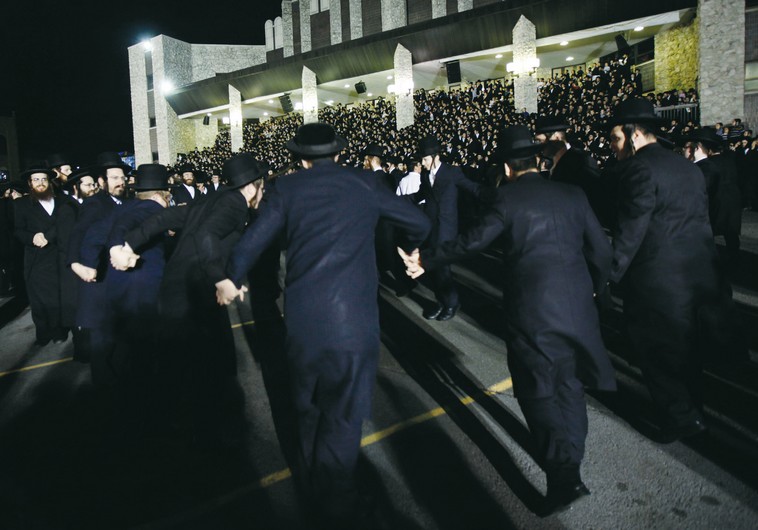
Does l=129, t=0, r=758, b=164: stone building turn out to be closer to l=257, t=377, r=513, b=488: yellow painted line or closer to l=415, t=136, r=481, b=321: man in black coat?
l=415, t=136, r=481, b=321: man in black coat

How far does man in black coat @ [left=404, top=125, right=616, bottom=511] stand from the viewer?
8.91 ft

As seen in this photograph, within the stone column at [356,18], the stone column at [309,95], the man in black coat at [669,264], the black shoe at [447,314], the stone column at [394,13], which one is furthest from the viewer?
the stone column at [356,18]

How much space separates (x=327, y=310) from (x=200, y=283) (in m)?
1.41

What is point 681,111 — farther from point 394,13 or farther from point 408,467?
point 394,13

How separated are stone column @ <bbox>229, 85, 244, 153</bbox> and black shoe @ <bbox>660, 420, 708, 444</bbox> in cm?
3270

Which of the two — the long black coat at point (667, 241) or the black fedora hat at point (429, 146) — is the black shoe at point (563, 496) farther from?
the black fedora hat at point (429, 146)

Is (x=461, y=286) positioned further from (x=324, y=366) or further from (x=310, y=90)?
(x=310, y=90)

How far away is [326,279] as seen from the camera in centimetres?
248

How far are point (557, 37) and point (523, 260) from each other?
22.6m

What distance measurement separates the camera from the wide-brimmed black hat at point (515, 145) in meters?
2.95

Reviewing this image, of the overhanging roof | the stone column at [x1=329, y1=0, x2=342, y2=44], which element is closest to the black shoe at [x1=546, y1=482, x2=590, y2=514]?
the overhanging roof

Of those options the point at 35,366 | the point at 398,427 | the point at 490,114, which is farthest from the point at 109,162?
the point at 490,114

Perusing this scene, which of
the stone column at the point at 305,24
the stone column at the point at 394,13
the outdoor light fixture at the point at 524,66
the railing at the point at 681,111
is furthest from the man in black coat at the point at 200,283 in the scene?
the stone column at the point at 305,24

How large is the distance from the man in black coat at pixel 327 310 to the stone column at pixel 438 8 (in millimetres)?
31443
